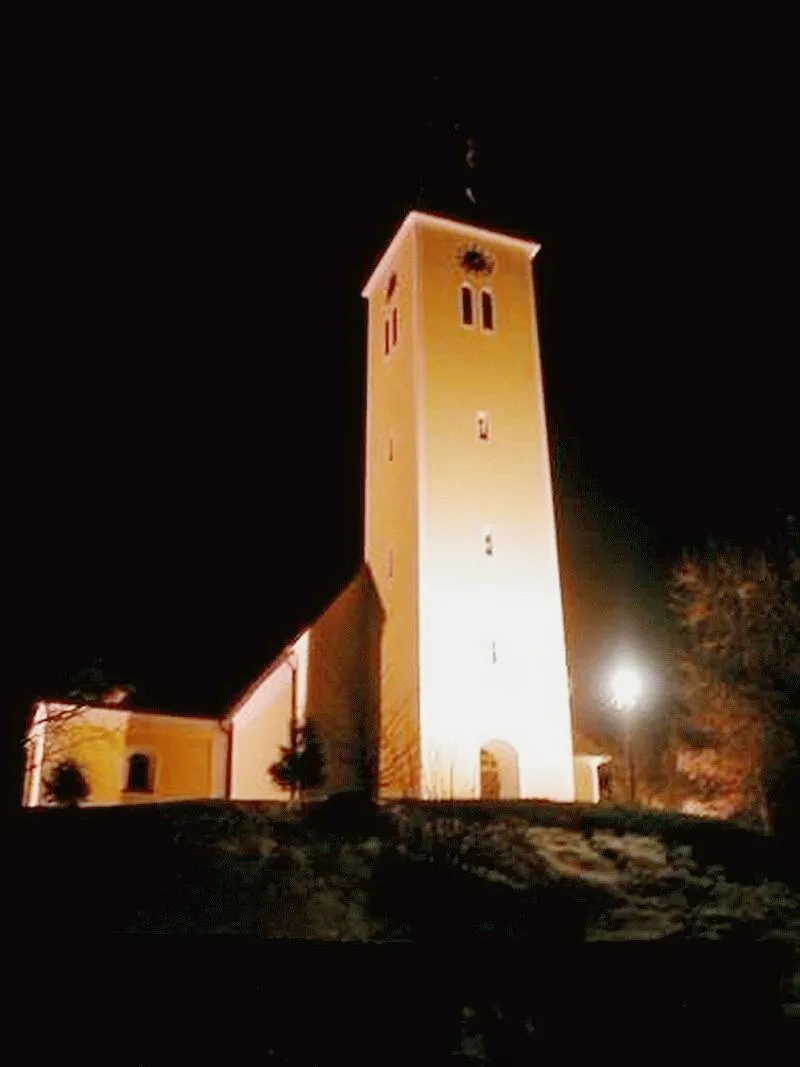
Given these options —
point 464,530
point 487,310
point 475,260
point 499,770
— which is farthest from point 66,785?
point 475,260

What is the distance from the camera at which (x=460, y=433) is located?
2984 centimetres

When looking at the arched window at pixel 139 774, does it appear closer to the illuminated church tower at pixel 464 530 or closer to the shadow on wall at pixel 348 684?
the shadow on wall at pixel 348 684

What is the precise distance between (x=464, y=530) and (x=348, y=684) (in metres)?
5.71

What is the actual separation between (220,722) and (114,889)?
21.9m

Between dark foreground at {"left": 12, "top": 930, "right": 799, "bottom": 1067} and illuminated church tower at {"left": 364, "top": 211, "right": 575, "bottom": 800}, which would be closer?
dark foreground at {"left": 12, "top": 930, "right": 799, "bottom": 1067}

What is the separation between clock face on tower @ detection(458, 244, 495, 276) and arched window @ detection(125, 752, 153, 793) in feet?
59.2

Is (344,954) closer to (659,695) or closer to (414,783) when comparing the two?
(414,783)

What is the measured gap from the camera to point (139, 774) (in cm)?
3672

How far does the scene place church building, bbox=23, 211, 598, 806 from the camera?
2728 centimetres

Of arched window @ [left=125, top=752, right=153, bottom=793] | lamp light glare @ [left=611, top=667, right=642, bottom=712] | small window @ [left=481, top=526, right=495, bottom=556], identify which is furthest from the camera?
arched window @ [left=125, top=752, right=153, bottom=793]

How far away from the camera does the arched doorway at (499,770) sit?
27.3 metres

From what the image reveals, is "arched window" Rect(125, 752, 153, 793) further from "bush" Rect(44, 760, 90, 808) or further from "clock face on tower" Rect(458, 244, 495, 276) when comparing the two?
"clock face on tower" Rect(458, 244, 495, 276)

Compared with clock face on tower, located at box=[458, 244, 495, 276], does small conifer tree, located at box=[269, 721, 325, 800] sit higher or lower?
lower

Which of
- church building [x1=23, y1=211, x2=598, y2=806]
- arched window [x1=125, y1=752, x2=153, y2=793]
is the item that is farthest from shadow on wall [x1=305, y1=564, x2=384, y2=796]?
arched window [x1=125, y1=752, x2=153, y2=793]
